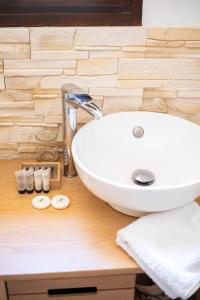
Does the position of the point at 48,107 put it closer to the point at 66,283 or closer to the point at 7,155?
the point at 7,155

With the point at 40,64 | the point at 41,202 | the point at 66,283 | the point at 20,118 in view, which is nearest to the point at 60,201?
the point at 41,202

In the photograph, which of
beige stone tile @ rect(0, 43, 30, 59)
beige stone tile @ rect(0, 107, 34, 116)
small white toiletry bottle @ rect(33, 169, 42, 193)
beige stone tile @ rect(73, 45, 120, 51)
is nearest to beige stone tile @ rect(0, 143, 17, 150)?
beige stone tile @ rect(0, 107, 34, 116)

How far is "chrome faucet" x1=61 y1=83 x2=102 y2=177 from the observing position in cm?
91

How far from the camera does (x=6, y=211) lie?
954 millimetres

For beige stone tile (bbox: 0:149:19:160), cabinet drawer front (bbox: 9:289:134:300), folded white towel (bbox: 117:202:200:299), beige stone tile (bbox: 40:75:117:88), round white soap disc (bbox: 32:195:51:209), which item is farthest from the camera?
beige stone tile (bbox: 0:149:19:160)

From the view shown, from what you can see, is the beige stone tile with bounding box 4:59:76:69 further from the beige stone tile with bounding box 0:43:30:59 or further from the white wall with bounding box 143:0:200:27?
the white wall with bounding box 143:0:200:27

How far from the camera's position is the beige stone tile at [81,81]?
107 centimetres

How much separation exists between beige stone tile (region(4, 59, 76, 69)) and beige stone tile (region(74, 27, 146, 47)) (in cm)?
7

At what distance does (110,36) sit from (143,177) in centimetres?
46

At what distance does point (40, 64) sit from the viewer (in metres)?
1.04

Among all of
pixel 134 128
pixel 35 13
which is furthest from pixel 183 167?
pixel 35 13

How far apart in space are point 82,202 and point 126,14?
615 millimetres

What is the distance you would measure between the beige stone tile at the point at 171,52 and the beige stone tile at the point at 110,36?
0.14 feet

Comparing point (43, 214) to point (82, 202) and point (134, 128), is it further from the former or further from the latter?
point (134, 128)
